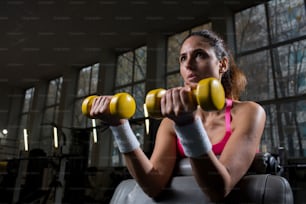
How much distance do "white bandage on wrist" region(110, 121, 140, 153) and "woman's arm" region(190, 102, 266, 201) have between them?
0.30 ft

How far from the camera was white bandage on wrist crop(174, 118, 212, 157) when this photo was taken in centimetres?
24

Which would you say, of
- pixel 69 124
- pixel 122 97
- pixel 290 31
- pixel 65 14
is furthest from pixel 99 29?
pixel 122 97

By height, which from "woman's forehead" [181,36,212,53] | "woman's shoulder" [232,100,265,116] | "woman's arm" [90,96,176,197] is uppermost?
"woman's forehead" [181,36,212,53]

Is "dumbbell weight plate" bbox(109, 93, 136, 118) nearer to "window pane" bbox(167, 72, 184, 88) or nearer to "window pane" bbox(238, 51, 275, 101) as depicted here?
"window pane" bbox(238, 51, 275, 101)

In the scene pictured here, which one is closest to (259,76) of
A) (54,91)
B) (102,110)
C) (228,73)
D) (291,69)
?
(291,69)

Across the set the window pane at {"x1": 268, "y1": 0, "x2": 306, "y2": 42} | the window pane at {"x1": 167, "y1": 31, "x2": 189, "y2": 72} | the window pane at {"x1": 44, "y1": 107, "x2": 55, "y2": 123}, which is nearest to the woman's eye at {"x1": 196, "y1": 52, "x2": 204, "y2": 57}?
the window pane at {"x1": 268, "y1": 0, "x2": 306, "y2": 42}

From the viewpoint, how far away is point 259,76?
2020 mm

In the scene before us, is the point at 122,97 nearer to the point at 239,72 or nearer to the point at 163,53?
the point at 239,72

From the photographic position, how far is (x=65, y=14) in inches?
86.9

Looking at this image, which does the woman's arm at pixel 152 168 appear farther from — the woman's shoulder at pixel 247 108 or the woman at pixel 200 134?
the woman's shoulder at pixel 247 108

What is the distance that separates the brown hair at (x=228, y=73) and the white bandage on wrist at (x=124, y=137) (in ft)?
0.56

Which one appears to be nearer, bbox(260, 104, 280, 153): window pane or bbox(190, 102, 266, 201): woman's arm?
bbox(190, 102, 266, 201): woman's arm

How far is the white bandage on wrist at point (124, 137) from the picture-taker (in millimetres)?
315

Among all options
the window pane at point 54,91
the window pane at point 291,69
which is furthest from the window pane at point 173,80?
the window pane at point 54,91
